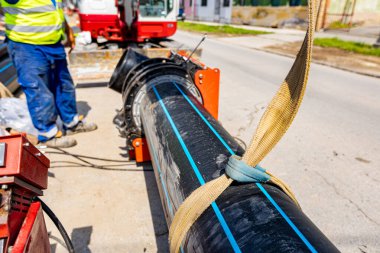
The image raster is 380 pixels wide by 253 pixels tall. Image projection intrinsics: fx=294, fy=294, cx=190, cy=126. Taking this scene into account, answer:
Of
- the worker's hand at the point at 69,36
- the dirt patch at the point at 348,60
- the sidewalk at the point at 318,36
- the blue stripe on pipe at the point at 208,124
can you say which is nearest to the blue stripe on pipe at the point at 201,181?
the blue stripe on pipe at the point at 208,124

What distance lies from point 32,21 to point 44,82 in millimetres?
711

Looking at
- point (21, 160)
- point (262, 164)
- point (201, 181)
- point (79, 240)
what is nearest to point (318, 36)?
point (262, 164)

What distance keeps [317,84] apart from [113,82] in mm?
5300

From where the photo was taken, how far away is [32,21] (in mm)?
3389

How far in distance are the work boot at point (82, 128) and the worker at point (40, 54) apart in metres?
0.24

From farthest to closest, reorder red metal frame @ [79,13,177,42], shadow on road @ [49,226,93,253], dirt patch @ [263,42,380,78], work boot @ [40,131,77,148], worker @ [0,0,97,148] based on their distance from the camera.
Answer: dirt patch @ [263,42,380,78] < red metal frame @ [79,13,177,42] < work boot @ [40,131,77,148] < worker @ [0,0,97,148] < shadow on road @ [49,226,93,253]

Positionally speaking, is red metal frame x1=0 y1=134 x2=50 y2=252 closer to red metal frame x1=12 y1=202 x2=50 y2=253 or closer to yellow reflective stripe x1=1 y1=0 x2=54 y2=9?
red metal frame x1=12 y1=202 x2=50 y2=253

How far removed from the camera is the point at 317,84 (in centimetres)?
716

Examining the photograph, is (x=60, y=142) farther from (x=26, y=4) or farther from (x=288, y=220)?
(x=288, y=220)

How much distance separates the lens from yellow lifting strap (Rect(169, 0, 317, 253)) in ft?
3.50

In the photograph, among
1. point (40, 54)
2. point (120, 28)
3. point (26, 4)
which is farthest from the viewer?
point (120, 28)

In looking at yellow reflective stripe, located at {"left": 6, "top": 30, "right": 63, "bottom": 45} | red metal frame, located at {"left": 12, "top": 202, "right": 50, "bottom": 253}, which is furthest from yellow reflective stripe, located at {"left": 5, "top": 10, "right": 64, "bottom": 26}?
red metal frame, located at {"left": 12, "top": 202, "right": 50, "bottom": 253}

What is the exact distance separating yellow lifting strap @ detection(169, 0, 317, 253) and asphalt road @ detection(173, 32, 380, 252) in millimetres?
1569

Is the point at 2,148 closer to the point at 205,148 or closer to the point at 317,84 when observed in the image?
the point at 205,148
